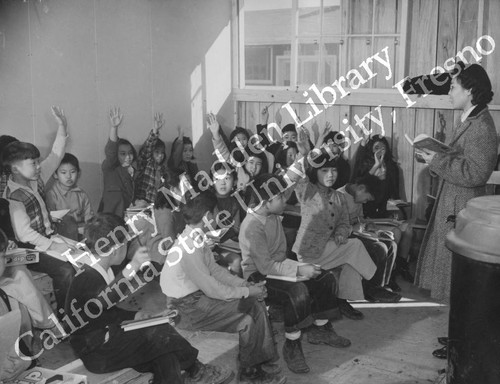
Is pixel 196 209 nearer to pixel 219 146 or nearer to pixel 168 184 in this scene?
pixel 168 184

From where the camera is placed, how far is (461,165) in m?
4.08

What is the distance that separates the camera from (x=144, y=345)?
3373 millimetres

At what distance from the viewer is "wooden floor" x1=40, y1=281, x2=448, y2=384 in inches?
161

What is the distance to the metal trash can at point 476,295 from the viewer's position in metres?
3.00

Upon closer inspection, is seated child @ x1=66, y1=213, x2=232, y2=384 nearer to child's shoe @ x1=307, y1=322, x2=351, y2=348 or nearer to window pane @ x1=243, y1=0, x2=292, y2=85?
child's shoe @ x1=307, y1=322, x2=351, y2=348

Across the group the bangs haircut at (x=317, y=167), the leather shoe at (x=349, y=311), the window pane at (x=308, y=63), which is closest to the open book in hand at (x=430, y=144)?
the bangs haircut at (x=317, y=167)

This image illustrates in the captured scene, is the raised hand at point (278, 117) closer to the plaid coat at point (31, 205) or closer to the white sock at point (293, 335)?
the plaid coat at point (31, 205)

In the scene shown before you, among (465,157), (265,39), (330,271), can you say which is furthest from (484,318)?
(265,39)

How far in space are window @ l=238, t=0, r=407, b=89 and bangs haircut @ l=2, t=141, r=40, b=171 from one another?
12.2 ft

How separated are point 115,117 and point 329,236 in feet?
8.13

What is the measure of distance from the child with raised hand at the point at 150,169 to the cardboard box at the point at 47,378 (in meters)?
3.08

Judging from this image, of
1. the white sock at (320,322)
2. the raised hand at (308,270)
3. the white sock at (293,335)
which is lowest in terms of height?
the white sock at (320,322)

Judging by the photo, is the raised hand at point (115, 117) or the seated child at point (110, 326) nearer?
the seated child at point (110, 326)

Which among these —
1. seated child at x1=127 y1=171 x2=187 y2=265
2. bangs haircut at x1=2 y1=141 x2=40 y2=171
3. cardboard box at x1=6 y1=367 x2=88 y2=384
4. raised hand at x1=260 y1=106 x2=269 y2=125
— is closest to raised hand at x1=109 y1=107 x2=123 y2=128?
seated child at x1=127 y1=171 x2=187 y2=265
